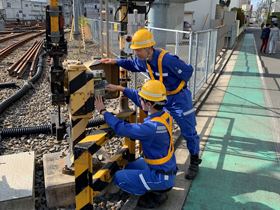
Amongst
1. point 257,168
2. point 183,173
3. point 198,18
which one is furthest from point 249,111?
point 198,18

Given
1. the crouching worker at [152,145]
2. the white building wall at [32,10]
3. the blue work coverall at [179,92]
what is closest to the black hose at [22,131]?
the blue work coverall at [179,92]

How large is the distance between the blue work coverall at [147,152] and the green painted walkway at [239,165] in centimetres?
61

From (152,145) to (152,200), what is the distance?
762 mm

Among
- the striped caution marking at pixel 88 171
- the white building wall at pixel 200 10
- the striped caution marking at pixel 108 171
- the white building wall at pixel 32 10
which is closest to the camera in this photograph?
the striped caution marking at pixel 88 171

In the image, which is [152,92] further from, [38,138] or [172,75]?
[38,138]

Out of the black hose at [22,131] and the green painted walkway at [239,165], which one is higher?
the black hose at [22,131]

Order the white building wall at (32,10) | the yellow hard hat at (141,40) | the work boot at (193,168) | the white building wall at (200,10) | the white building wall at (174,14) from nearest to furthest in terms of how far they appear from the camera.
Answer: the yellow hard hat at (141,40) → the work boot at (193,168) → the white building wall at (174,14) → the white building wall at (200,10) → the white building wall at (32,10)

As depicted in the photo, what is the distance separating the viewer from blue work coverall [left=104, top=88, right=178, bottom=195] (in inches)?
113

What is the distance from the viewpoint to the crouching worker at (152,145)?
2893 mm

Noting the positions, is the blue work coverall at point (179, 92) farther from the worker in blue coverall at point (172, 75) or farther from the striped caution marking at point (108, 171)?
the striped caution marking at point (108, 171)

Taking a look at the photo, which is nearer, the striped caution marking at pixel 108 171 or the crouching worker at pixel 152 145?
the crouching worker at pixel 152 145

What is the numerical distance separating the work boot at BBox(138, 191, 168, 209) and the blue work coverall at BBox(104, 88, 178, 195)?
15 centimetres

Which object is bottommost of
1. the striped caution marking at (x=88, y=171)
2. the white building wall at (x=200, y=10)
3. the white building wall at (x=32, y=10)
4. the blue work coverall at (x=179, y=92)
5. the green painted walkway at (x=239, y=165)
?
the green painted walkway at (x=239, y=165)

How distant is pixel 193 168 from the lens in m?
4.00
